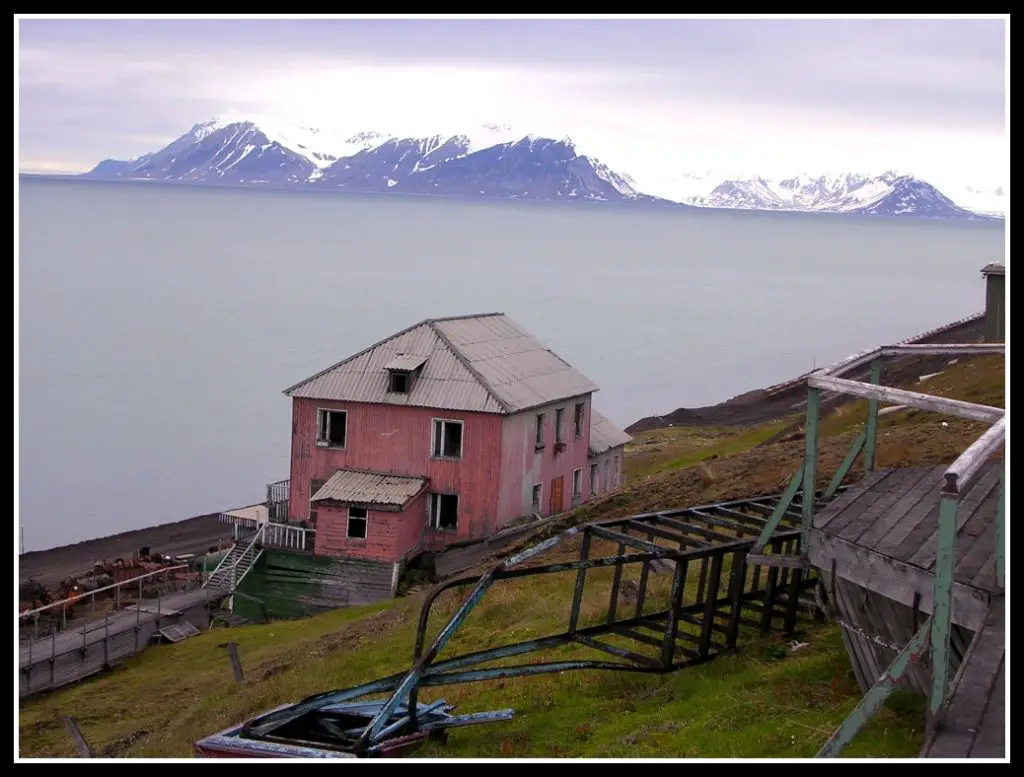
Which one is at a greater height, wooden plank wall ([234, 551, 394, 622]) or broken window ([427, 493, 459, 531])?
broken window ([427, 493, 459, 531])

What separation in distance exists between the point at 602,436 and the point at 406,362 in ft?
33.8

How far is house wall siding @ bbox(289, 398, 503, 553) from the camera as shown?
34.9m

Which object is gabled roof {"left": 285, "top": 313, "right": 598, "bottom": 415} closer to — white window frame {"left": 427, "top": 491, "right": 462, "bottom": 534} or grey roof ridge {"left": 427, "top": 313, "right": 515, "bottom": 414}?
grey roof ridge {"left": 427, "top": 313, "right": 515, "bottom": 414}

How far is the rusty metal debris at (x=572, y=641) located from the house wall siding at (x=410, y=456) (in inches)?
727

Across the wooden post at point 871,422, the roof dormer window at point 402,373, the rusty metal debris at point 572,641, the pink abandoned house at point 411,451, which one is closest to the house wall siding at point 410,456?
the pink abandoned house at point 411,451

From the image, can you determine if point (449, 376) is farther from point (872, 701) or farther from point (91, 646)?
point (872, 701)

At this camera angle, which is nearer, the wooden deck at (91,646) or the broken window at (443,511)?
the wooden deck at (91,646)

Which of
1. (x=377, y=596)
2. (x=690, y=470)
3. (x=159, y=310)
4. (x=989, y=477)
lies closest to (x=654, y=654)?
(x=989, y=477)

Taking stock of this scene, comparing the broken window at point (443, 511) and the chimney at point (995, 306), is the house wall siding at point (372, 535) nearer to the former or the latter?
the broken window at point (443, 511)

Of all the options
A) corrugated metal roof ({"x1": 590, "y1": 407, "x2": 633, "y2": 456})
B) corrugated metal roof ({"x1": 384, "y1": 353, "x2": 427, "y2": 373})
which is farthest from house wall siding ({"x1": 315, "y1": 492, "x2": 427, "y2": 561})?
corrugated metal roof ({"x1": 590, "y1": 407, "x2": 633, "y2": 456})

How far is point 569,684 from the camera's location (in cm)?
1398

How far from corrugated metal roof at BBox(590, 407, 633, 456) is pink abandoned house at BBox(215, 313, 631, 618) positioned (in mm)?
4733

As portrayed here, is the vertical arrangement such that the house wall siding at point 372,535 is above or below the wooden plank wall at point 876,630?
below

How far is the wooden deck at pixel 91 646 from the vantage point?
28.2 metres
